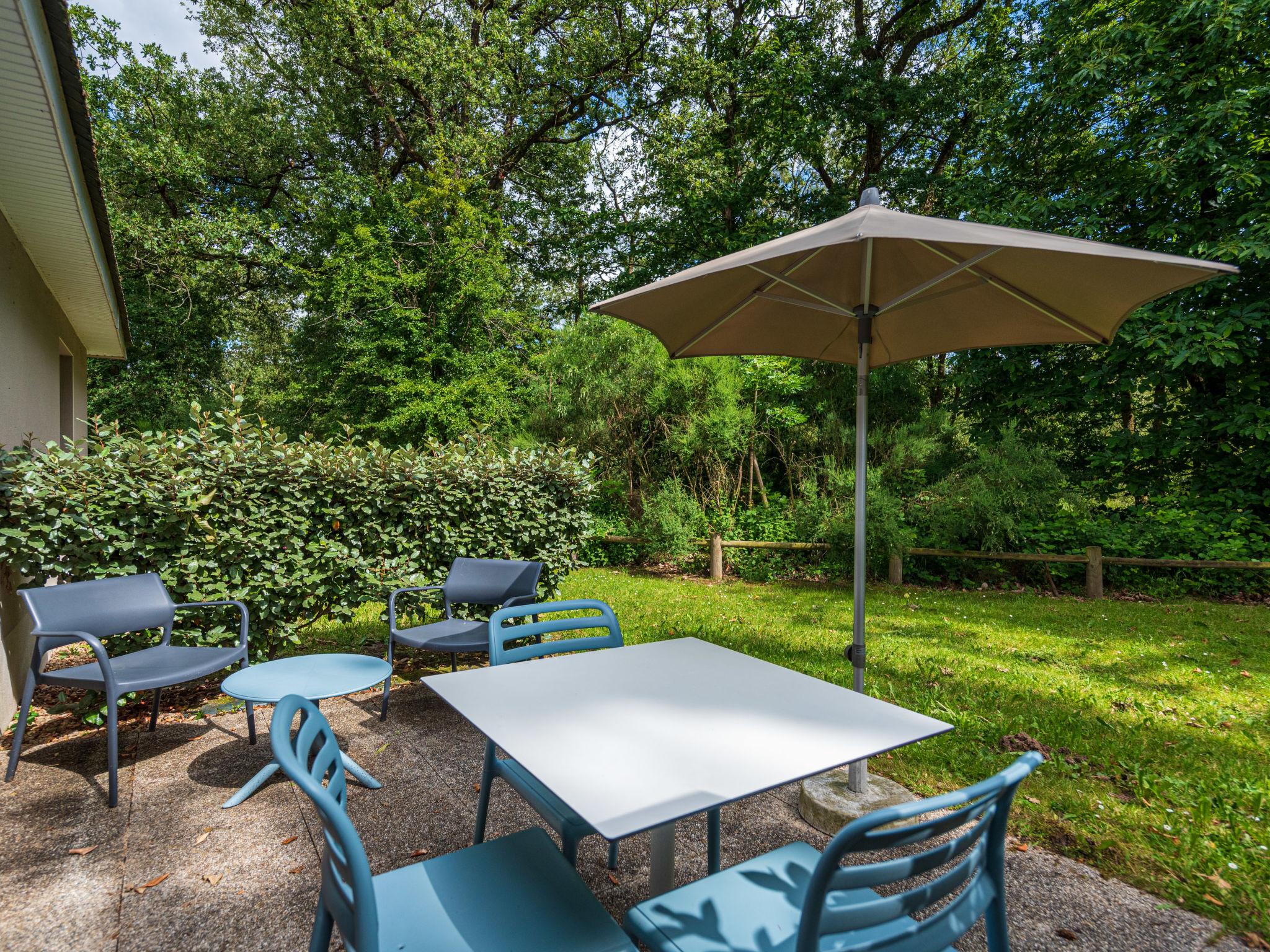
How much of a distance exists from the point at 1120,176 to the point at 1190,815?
947 centimetres

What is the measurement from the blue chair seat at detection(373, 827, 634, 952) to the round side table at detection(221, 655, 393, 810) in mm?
1339

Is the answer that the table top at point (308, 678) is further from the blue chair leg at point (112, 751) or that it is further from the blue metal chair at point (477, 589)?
the blue metal chair at point (477, 589)

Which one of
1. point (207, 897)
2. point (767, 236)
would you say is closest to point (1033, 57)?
point (767, 236)

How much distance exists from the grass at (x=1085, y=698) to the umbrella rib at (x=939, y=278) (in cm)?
209

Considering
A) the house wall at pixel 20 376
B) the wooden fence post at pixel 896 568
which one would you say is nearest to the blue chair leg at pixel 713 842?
the house wall at pixel 20 376

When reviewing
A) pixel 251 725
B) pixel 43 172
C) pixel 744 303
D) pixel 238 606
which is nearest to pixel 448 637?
pixel 251 725

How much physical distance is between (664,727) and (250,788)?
7.62 feet

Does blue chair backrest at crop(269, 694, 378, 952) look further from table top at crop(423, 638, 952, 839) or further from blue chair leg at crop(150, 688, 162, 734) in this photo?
blue chair leg at crop(150, 688, 162, 734)

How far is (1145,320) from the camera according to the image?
322 inches

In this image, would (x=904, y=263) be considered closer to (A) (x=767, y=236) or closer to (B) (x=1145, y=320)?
(B) (x=1145, y=320)

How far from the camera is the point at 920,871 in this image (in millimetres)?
1031

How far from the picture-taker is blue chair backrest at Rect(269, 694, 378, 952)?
1.05 meters

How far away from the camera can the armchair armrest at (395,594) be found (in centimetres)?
390

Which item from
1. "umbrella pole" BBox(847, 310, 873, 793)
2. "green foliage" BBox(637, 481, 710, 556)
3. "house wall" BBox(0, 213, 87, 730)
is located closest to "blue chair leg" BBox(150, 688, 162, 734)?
"house wall" BBox(0, 213, 87, 730)
